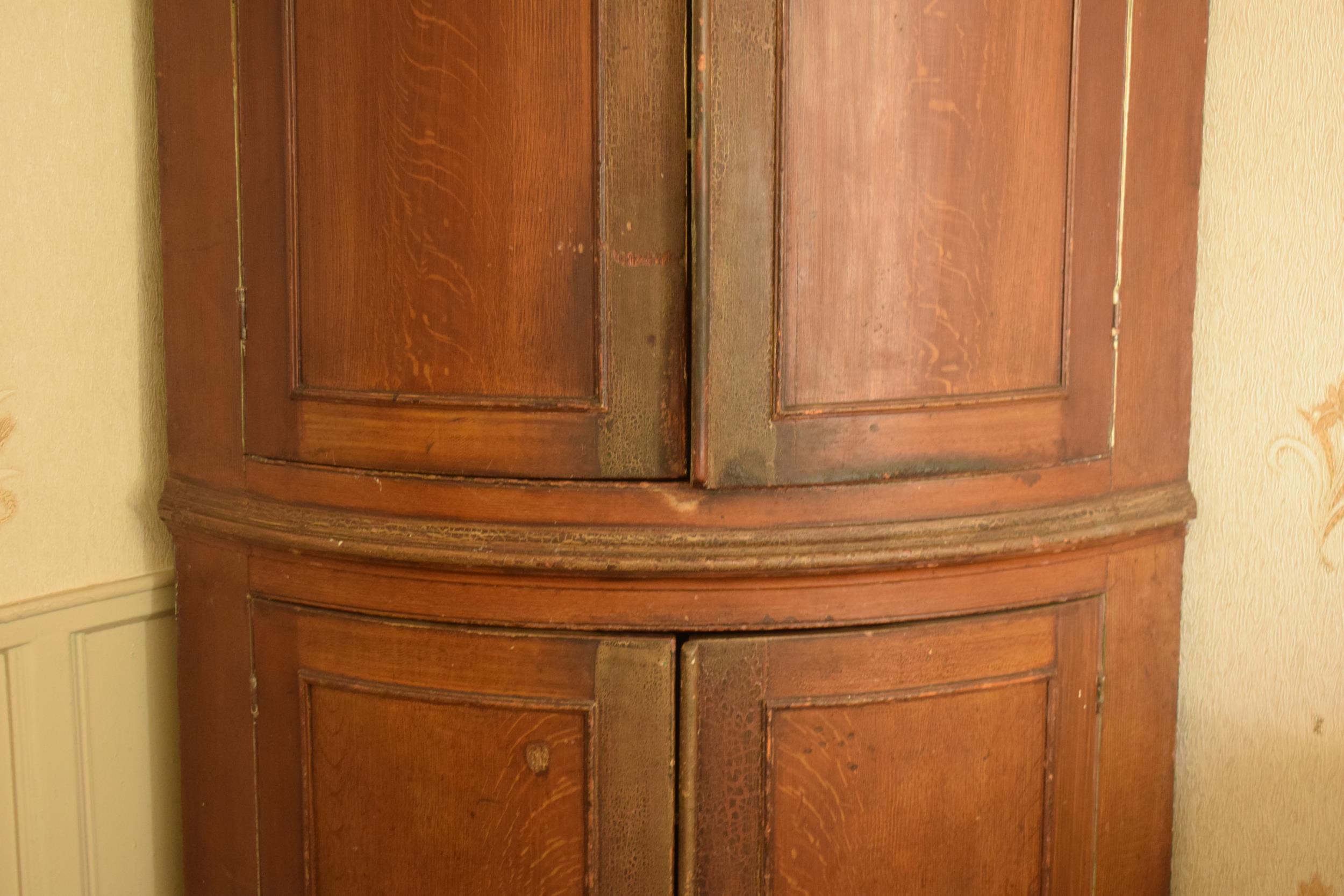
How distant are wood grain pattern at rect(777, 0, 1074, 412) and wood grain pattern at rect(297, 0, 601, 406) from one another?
0.61 ft

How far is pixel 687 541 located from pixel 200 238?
0.60 metres

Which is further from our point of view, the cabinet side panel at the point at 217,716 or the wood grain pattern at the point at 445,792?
the cabinet side panel at the point at 217,716

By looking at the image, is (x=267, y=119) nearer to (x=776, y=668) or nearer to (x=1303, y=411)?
(x=776, y=668)

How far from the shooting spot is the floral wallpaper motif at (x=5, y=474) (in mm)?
1366

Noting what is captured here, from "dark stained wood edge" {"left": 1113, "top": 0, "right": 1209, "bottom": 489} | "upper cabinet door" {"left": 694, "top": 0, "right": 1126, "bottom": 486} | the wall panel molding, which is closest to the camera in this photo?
"upper cabinet door" {"left": 694, "top": 0, "right": 1126, "bottom": 486}

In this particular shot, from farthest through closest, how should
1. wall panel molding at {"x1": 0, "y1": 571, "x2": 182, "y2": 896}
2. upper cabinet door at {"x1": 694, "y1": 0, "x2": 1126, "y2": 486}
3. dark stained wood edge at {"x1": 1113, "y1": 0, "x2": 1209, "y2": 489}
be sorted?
wall panel molding at {"x1": 0, "y1": 571, "x2": 182, "y2": 896} → dark stained wood edge at {"x1": 1113, "y1": 0, "x2": 1209, "y2": 489} → upper cabinet door at {"x1": 694, "y1": 0, "x2": 1126, "y2": 486}

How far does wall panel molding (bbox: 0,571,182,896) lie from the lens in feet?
4.57

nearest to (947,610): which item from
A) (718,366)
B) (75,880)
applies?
(718,366)

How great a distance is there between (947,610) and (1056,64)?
514 millimetres

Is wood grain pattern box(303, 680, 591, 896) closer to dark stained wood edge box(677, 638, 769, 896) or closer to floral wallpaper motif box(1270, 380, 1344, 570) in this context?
dark stained wood edge box(677, 638, 769, 896)

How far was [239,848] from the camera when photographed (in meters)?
1.34

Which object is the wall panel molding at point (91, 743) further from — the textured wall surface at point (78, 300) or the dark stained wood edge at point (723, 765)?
the dark stained wood edge at point (723, 765)

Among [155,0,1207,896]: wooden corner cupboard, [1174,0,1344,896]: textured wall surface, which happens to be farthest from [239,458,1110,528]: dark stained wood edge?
[1174,0,1344,896]: textured wall surface

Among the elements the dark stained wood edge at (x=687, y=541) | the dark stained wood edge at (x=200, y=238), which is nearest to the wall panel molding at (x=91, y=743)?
the dark stained wood edge at (x=200, y=238)
